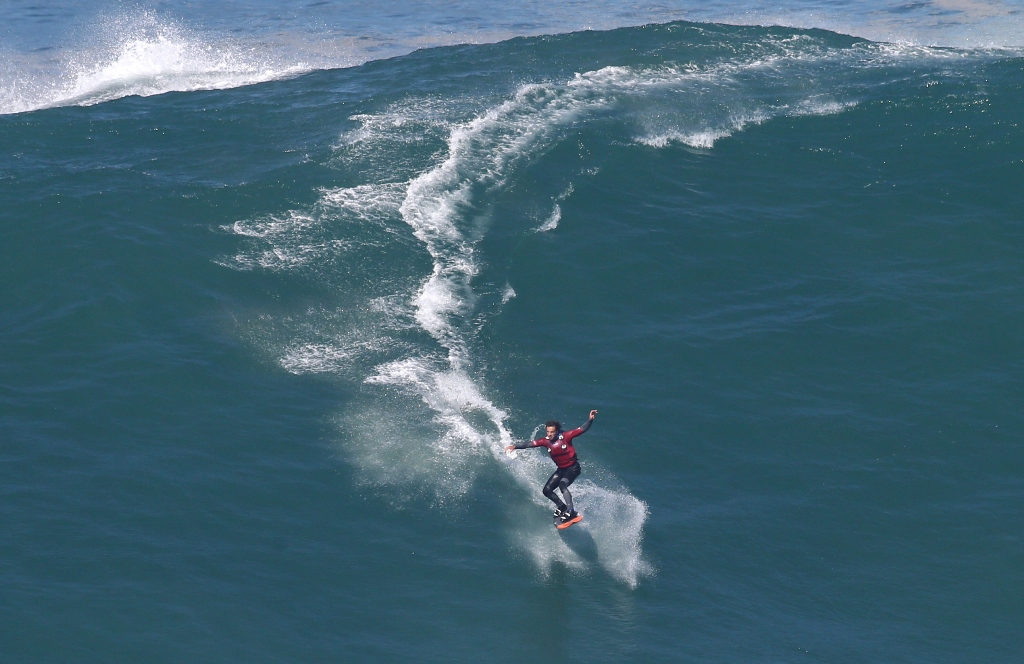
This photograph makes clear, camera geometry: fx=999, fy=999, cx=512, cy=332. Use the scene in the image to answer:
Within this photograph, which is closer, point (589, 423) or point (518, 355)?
point (589, 423)

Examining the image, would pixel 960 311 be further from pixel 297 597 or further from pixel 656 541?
pixel 297 597

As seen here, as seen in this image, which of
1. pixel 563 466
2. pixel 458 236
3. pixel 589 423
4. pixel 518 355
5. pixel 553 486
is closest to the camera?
pixel 589 423

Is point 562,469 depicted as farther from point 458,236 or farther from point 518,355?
point 458,236

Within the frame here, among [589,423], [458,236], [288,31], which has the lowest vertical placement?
[589,423]

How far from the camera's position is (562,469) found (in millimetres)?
33219

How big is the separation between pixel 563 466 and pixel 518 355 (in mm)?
8959

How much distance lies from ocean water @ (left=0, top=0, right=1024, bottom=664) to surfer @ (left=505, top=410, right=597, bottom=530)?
1.09 metres

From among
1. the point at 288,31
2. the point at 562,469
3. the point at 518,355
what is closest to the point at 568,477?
the point at 562,469

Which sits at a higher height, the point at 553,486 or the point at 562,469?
the point at 562,469

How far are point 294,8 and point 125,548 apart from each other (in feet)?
207

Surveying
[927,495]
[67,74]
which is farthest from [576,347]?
[67,74]

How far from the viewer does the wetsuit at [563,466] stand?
108 ft

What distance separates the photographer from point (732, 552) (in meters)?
32.9

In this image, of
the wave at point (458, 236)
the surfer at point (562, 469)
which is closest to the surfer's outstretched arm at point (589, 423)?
the surfer at point (562, 469)
